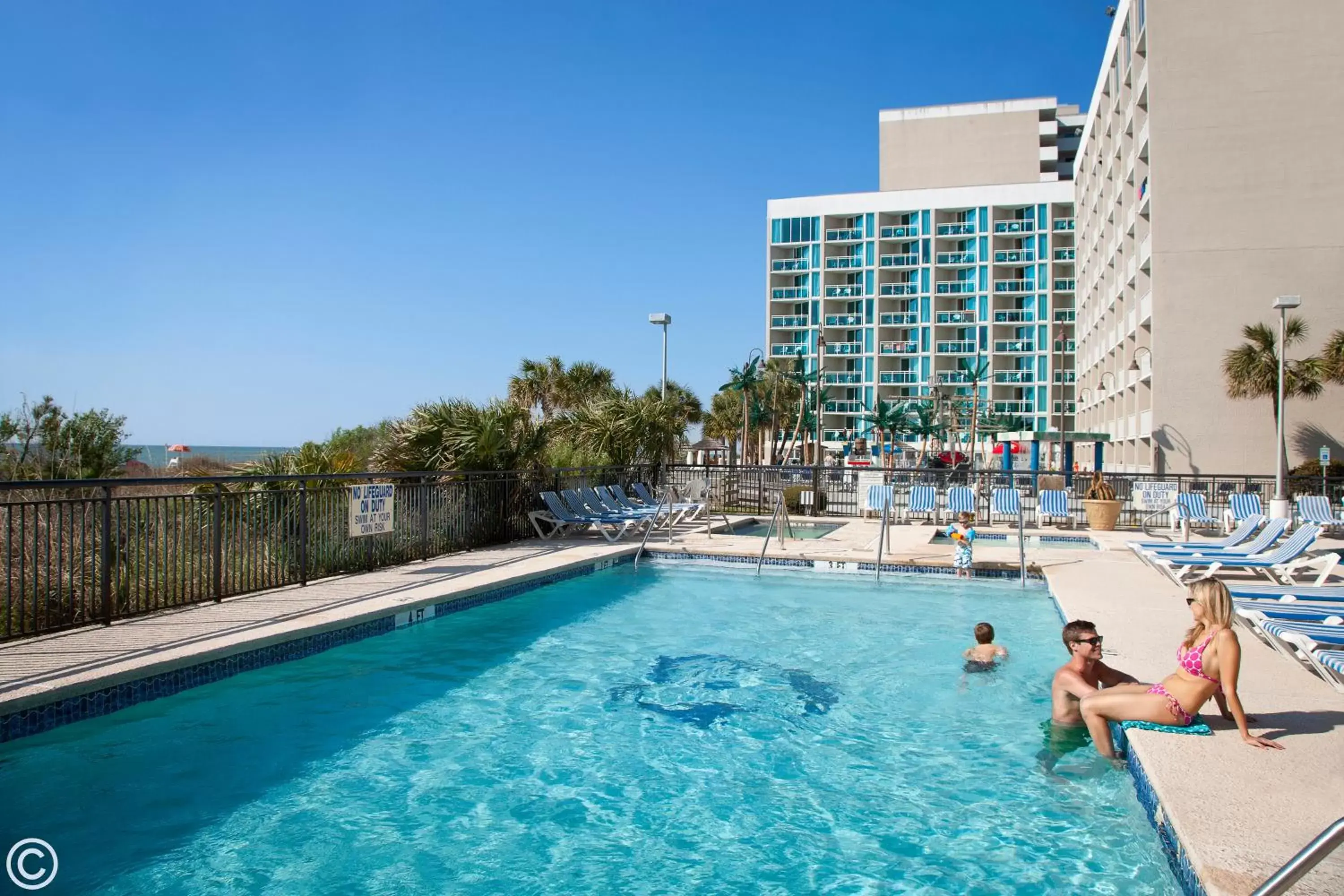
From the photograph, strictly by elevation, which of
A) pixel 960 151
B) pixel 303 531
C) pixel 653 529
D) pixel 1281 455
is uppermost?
pixel 960 151

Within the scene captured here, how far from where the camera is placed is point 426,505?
1168 cm

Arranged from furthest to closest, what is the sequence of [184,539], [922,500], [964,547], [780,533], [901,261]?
1. [901,261]
2. [922,500]
3. [780,533]
4. [964,547]
5. [184,539]

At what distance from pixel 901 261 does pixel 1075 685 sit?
200 ft

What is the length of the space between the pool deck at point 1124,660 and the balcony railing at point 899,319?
52.4 metres

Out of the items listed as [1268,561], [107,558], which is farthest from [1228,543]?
[107,558]

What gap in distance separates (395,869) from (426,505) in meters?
7.77

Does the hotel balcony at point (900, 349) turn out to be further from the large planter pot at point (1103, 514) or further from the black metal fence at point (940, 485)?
the large planter pot at point (1103, 514)

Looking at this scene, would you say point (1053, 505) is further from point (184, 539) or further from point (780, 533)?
point (184, 539)

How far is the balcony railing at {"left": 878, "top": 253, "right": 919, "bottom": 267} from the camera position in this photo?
62.8m

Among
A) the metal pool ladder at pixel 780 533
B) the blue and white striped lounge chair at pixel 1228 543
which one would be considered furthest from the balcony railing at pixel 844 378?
the blue and white striped lounge chair at pixel 1228 543

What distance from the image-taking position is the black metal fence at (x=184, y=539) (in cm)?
699

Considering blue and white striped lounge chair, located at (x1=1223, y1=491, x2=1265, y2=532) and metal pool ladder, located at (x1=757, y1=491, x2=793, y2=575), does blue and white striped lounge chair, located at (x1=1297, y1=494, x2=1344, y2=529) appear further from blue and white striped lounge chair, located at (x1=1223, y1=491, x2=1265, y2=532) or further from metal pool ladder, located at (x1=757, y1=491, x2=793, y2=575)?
metal pool ladder, located at (x1=757, y1=491, x2=793, y2=575)

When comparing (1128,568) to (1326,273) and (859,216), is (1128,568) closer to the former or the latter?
(1326,273)

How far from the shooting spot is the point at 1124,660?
6.47m
